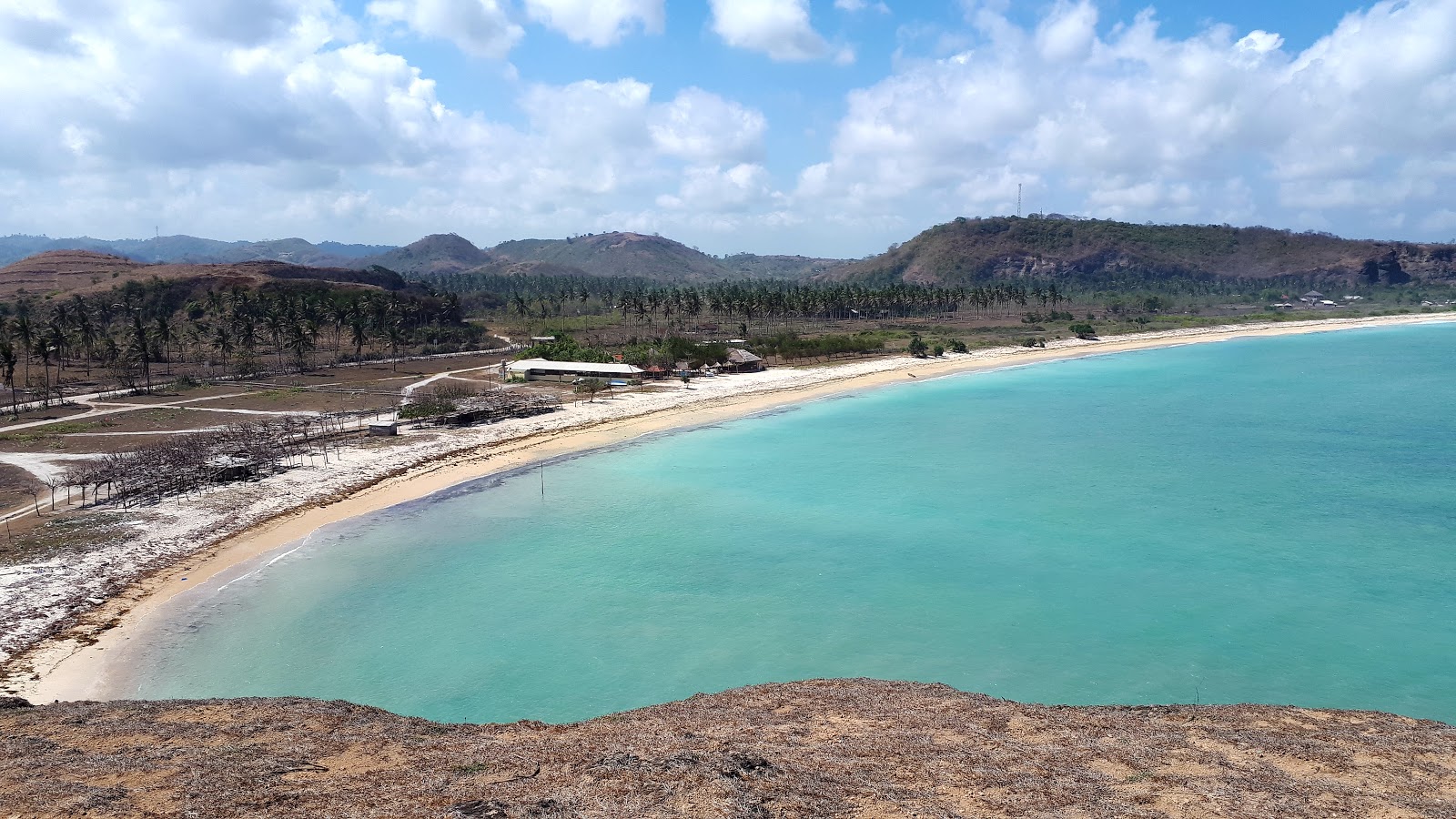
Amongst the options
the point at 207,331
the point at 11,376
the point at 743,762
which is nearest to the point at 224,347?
the point at 11,376

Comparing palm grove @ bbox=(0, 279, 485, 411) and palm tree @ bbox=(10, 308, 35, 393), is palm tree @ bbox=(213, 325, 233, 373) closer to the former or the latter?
palm grove @ bbox=(0, 279, 485, 411)

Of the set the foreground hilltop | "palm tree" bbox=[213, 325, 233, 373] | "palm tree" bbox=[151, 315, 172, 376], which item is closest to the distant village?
"palm tree" bbox=[213, 325, 233, 373]

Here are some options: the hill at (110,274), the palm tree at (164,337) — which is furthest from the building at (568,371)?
the hill at (110,274)

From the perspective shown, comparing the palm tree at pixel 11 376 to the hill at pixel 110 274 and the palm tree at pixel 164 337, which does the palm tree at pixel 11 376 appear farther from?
the hill at pixel 110 274

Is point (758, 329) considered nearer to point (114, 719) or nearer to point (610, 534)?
point (610, 534)

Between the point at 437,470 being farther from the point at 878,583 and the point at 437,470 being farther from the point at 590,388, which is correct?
the point at 590,388

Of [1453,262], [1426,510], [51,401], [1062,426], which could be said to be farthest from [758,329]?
[1453,262]
